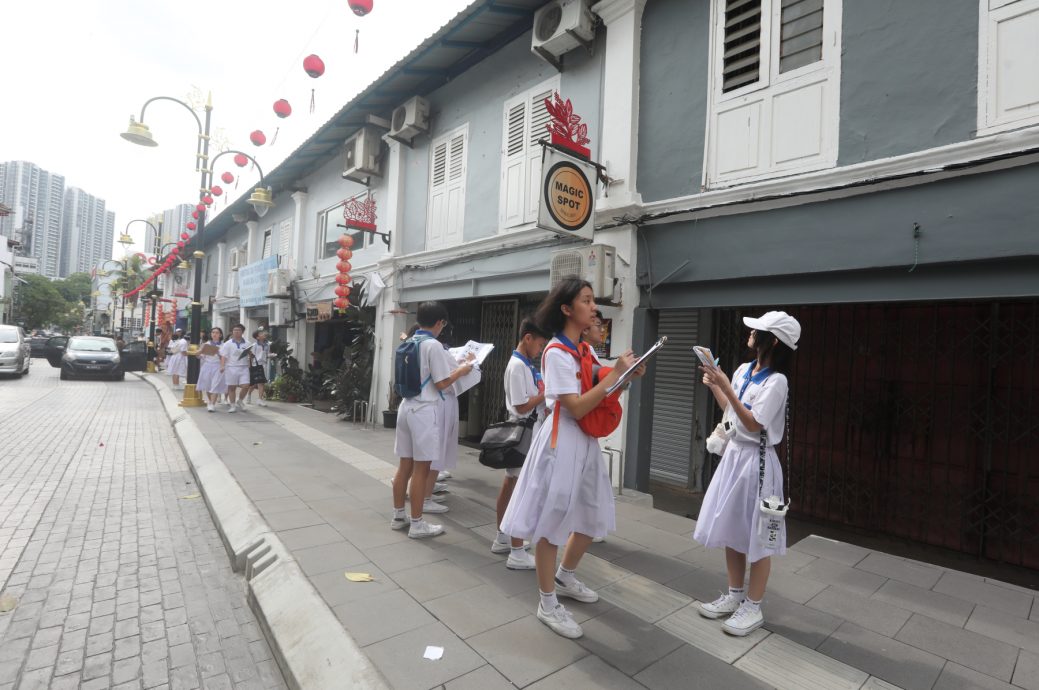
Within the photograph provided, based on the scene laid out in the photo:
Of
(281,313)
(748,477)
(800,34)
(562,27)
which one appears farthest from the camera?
(281,313)

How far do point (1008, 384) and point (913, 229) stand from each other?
212 centimetres

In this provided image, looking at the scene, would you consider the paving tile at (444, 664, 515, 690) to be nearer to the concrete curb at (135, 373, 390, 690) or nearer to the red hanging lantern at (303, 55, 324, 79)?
the concrete curb at (135, 373, 390, 690)

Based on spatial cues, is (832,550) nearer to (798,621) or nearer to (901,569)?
(901,569)

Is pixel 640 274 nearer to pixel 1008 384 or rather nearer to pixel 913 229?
pixel 913 229

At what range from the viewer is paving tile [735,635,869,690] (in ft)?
8.52

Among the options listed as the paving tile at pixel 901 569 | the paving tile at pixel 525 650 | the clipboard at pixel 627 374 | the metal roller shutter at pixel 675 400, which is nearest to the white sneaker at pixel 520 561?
the paving tile at pixel 525 650

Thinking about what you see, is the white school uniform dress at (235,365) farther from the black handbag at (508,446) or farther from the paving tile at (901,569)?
the paving tile at (901,569)

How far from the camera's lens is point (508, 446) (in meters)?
4.05

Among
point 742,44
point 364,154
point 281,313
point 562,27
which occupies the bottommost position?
point 281,313

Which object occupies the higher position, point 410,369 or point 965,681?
point 410,369

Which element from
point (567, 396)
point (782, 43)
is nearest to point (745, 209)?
point (782, 43)

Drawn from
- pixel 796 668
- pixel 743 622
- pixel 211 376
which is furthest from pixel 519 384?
pixel 211 376

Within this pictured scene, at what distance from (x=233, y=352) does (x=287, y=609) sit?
9.75m

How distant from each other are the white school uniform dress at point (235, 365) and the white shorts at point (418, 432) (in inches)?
346
